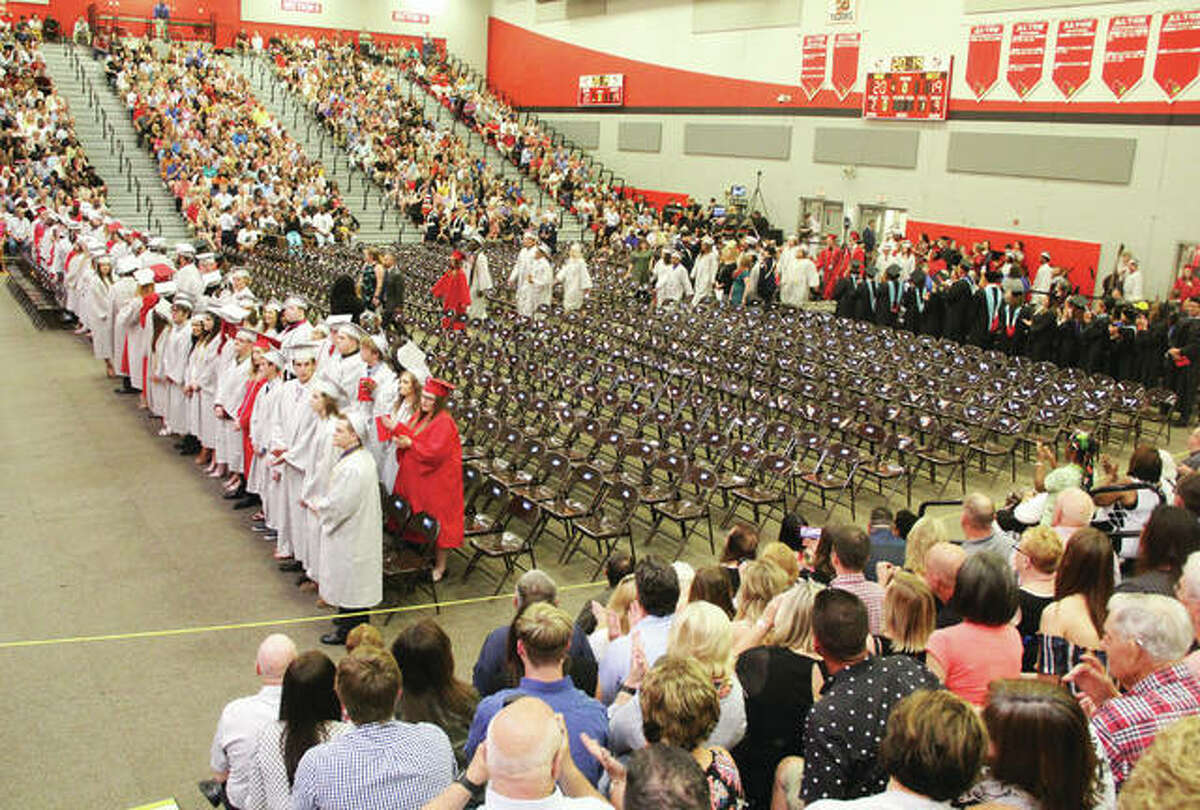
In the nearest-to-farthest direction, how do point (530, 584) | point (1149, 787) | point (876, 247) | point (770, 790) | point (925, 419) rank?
point (1149, 787) → point (770, 790) → point (530, 584) → point (925, 419) → point (876, 247)

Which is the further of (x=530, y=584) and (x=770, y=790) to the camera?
(x=530, y=584)

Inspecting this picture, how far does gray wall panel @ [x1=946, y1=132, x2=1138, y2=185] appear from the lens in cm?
2175

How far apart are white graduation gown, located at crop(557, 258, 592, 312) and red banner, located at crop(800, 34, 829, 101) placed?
13.4 meters

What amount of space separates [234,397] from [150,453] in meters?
2.08

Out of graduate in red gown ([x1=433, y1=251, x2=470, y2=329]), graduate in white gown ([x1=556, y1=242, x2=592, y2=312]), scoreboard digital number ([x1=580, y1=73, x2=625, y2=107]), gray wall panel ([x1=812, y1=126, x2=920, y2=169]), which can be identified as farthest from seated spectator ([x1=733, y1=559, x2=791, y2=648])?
scoreboard digital number ([x1=580, y1=73, x2=625, y2=107])

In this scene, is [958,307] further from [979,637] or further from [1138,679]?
[1138,679]

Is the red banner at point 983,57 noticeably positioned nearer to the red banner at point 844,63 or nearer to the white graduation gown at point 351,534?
the red banner at point 844,63

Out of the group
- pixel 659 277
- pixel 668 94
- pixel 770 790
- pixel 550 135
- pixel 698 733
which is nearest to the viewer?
pixel 698 733

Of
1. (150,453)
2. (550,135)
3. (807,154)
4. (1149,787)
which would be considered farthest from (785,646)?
(550,135)

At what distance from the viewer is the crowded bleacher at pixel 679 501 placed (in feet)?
10.5

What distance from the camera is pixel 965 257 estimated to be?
23.9 meters

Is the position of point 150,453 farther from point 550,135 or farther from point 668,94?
point 550,135

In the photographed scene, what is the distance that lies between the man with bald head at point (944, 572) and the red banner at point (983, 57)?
2243 cm

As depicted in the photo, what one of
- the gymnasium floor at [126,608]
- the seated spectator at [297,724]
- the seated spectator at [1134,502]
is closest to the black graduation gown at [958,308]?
the gymnasium floor at [126,608]
